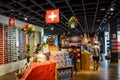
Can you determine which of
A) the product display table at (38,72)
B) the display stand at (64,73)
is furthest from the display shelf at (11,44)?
the product display table at (38,72)

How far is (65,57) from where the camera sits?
16.5ft

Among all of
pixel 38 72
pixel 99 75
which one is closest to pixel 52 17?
pixel 99 75

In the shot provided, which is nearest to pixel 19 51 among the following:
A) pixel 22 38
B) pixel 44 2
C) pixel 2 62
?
pixel 22 38

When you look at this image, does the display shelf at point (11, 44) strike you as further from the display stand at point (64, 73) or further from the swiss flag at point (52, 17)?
the display stand at point (64, 73)

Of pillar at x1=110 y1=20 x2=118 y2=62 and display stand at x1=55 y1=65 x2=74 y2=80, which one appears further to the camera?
pillar at x1=110 y1=20 x2=118 y2=62

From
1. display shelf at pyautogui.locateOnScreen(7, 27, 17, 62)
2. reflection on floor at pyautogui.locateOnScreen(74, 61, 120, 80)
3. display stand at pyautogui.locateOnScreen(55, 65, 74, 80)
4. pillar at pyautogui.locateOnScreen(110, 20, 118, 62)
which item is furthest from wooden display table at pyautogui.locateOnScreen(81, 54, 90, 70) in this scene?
display stand at pyautogui.locateOnScreen(55, 65, 74, 80)

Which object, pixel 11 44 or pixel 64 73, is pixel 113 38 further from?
pixel 64 73

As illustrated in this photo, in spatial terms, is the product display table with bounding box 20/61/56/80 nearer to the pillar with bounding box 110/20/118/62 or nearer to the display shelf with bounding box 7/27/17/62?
the display shelf with bounding box 7/27/17/62

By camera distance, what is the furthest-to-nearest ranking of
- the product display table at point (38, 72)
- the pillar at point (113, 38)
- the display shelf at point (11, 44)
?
1. the pillar at point (113, 38)
2. the display shelf at point (11, 44)
3. the product display table at point (38, 72)

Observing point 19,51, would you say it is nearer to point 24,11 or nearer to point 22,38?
point 22,38

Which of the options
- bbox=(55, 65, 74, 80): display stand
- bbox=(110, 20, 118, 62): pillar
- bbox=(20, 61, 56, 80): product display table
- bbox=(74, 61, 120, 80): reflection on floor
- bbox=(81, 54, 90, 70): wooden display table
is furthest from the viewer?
bbox=(110, 20, 118, 62): pillar

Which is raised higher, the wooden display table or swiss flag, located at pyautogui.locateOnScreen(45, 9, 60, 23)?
swiss flag, located at pyautogui.locateOnScreen(45, 9, 60, 23)

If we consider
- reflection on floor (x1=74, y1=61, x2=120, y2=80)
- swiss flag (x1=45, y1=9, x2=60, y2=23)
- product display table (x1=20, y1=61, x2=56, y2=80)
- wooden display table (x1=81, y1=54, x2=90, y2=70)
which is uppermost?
swiss flag (x1=45, y1=9, x2=60, y2=23)

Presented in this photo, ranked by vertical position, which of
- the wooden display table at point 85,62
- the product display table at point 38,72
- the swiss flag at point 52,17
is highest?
the swiss flag at point 52,17
